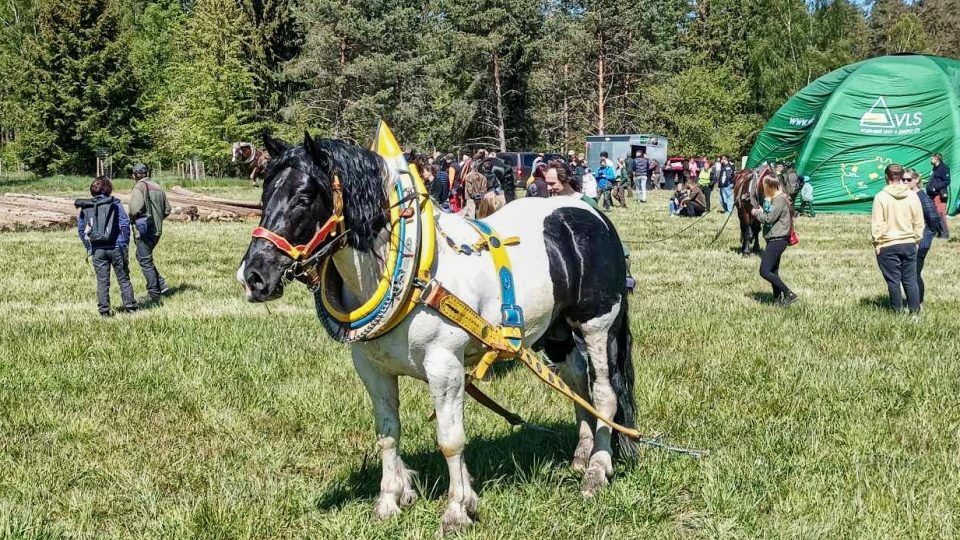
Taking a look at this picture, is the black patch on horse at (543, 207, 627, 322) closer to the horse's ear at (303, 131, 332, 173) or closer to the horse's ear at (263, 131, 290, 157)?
the horse's ear at (303, 131, 332, 173)

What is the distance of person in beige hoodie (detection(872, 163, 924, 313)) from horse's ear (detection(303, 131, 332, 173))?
8.80 m

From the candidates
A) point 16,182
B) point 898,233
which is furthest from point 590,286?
point 16,182

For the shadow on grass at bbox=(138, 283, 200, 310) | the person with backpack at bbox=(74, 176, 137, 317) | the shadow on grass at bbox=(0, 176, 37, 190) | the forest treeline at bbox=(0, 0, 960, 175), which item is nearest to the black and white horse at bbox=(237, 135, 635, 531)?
the person with backpack at bbox=(74, 176, 137, 317)

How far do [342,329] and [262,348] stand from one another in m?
4.95

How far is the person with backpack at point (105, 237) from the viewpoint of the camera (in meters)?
11.6

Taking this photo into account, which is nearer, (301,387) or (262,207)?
(262,207)

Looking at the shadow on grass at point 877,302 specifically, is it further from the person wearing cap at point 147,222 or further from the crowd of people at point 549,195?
the person wearing cap at point 147,222

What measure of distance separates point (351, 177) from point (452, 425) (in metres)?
1.38

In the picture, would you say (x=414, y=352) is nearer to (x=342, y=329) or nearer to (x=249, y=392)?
(x=342, y=329)

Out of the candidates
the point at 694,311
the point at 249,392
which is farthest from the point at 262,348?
the point at 694,311

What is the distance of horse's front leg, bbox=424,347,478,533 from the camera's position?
13.9 feet

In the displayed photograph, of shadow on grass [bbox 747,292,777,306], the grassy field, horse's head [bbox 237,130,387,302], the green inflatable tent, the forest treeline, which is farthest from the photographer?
the forest treeline

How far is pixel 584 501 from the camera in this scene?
193 inches

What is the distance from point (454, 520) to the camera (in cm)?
441
